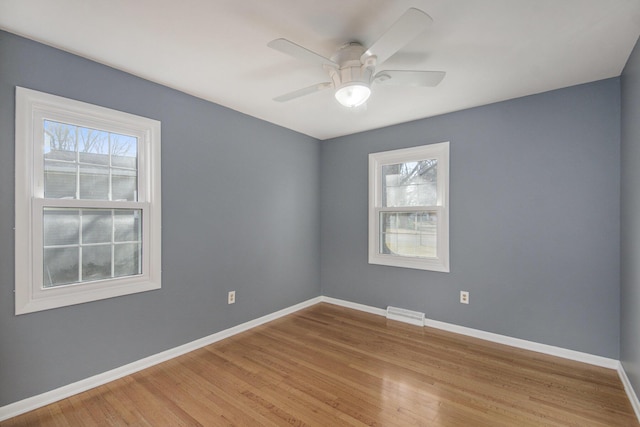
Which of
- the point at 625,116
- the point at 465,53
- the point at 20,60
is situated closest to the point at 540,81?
the point at 625,116

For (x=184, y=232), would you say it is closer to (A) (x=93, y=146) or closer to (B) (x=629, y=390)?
(A) (x=93, y=146)

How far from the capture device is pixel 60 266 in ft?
6.60

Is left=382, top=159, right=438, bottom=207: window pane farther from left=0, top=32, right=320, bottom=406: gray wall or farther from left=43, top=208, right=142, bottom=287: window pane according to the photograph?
left=43, top=208, right=142, bottom=287: window pane

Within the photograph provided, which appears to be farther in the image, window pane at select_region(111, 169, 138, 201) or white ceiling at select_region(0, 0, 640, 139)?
window pane at select_region(111, 169, 138, 201)

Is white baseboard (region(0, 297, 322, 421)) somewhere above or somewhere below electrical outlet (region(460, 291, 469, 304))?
below

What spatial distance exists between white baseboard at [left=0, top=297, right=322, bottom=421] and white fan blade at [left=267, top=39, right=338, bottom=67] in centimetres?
259

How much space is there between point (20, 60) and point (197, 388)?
2.52 meters

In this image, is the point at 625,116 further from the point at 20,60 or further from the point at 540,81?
the point at 20,60

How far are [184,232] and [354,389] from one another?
1982mm

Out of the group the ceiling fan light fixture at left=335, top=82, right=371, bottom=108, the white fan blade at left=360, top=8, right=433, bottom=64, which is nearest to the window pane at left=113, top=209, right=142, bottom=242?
the ceiling fan light fixture at left=335, top=82, right=371, bottom=108

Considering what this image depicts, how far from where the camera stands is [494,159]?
2904 mm

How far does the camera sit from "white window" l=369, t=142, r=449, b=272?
10.6 ft

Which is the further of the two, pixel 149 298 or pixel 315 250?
pixel 315 250

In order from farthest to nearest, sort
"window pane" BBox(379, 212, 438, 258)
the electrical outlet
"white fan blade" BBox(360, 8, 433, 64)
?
"window pane" BBox(379, 212, 438, 258) < the electrical outlet < "white fan blade" BBox(360, 8, 433, 64)
